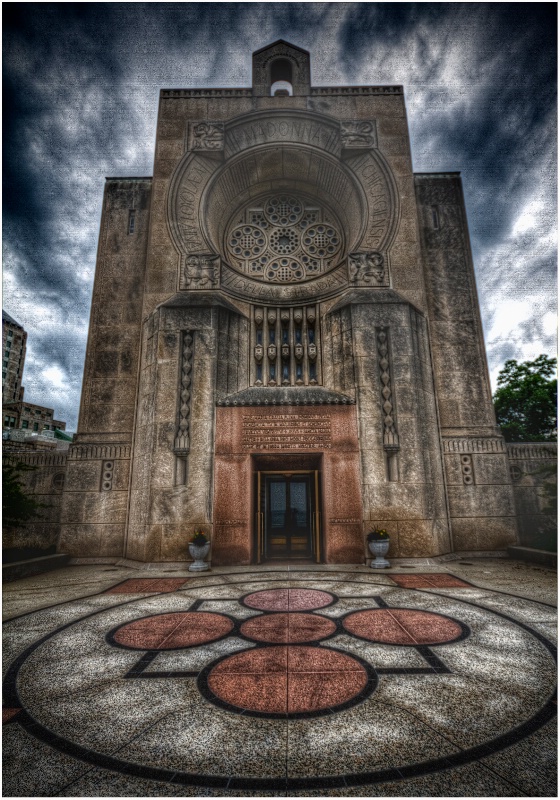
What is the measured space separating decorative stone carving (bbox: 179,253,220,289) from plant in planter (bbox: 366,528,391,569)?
994 cm

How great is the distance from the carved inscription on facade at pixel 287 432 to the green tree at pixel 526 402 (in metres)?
20.3

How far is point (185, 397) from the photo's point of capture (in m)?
12.5

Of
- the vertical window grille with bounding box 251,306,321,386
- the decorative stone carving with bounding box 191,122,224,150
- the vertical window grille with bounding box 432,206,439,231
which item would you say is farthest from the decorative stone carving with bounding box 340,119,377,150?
the vertical window grille with bounding box 251,306,321,386

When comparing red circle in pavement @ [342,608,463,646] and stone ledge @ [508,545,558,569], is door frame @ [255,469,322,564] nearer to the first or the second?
red circle in pavement @ [342,608,463,646]

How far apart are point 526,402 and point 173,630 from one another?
29.7m

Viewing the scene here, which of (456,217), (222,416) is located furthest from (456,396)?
(222,416)

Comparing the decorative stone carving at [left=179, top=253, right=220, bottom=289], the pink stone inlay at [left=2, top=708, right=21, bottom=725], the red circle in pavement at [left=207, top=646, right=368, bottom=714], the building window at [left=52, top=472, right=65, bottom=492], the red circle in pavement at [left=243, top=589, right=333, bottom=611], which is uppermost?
the decorative stone carving at [left=179, top=253, right=220, bottom=289]

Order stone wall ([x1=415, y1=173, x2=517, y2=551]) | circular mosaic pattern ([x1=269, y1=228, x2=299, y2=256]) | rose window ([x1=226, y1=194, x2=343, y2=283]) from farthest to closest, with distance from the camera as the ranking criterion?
circular mosaic pattern ([x1=269, y1=228, x2=299, y2=256])
rose window ([x1=226, y1=194, x2=343, y2=283])
stone wall ([x1=415, y1=173, x2=517, y2=551])

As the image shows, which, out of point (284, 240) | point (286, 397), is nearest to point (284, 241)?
point (284, 240)

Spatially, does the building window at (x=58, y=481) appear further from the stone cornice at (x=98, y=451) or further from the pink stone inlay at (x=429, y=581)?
the pink stone inlay at (x=429, y=581)

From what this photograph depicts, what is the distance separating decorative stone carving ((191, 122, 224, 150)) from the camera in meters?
14.6

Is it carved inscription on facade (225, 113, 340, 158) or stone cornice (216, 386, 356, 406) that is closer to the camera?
stone cornice (216, 386, 356, 406)

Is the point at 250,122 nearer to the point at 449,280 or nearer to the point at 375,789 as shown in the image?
the point at 449,280

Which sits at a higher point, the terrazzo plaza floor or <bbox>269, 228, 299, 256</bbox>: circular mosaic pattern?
<bbox>269, 228, 299, 256</bbox>: circular mosaic pattern
